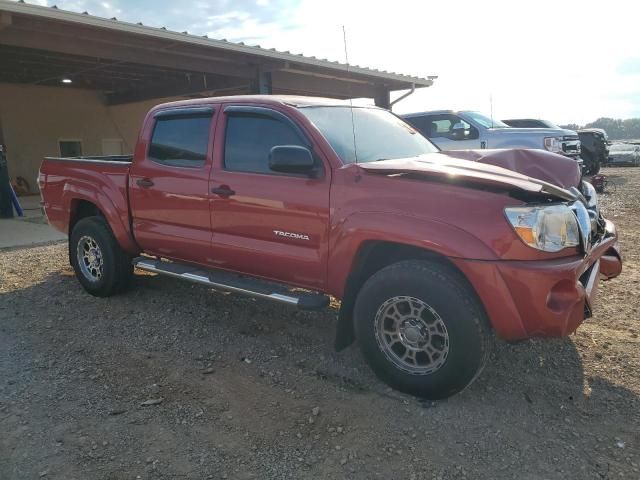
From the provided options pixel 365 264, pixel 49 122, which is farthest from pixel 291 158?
pixel 49 122

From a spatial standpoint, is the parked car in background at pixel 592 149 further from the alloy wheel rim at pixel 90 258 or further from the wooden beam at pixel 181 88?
the alloy wheel rim at pixel 90 258

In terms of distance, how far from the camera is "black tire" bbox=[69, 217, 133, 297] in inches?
208

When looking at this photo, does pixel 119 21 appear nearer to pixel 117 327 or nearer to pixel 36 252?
pixel 36 252

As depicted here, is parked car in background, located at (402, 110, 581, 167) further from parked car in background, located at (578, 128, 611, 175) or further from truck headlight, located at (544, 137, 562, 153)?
parked car in background, located at (578, 128, 611, 175)

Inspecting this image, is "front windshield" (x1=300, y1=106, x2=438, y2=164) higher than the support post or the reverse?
the reverse

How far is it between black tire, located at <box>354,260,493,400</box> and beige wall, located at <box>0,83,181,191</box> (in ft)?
53.6

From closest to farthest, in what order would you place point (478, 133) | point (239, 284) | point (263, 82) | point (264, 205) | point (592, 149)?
point (264, 205) → point (239, 284) → point (478, 133) → point (263, 82) → point (592, 149)

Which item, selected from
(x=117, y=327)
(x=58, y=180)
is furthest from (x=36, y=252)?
(x=117, y=327)

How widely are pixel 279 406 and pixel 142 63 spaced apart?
10550 mm

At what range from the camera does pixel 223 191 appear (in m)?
4.18

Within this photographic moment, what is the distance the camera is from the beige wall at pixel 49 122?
1695 centimetres

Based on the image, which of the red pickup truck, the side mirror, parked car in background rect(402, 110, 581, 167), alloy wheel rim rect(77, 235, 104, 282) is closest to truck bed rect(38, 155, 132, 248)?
the red pickup truck

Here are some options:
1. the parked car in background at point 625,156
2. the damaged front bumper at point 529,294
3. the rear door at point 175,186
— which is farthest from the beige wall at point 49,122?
the parked car in background at point 625,156

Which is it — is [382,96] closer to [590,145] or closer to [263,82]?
[263,82]
